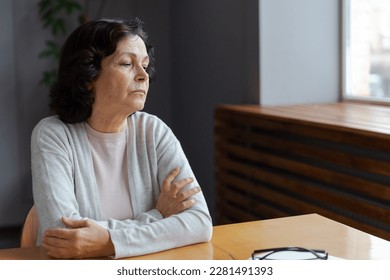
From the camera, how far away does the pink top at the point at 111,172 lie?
1.69 m

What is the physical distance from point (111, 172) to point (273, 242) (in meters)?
0.49

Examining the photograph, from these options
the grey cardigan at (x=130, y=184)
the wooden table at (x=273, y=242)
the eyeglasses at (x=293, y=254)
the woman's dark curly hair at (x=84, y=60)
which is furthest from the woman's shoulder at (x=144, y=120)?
the eyeglasses at (x=293, y=254)

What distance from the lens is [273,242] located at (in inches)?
57.5

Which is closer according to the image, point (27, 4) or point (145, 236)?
point (145, 236)

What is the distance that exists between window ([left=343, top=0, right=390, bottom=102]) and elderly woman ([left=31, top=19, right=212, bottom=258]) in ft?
6.75

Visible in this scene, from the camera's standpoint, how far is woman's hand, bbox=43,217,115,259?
4.57 ft

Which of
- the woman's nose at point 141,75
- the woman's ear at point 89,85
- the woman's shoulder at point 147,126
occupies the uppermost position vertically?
the woman's nose at point 141,75

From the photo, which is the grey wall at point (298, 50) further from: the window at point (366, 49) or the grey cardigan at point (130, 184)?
the grey cardigan at point (130, 184)

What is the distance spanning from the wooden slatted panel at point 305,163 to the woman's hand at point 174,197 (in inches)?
42.7

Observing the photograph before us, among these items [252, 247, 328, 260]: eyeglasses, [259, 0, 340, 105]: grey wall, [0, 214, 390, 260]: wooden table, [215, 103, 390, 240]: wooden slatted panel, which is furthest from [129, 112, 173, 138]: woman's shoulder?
[259, 0, 340, 105]: grey wall

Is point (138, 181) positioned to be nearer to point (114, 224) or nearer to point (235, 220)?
point (114, 224)

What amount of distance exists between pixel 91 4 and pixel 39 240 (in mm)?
3071

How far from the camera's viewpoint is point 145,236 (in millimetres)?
1435
